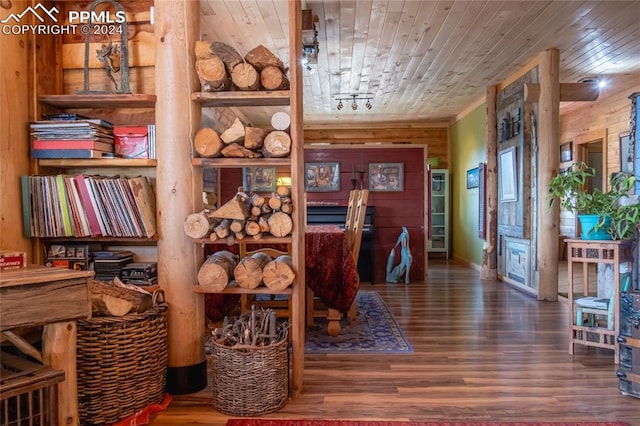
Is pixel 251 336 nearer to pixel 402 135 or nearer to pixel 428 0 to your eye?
pixel 428 0

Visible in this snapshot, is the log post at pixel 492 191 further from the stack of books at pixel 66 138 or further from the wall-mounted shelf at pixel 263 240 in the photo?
the stack of books at pixel 66 138

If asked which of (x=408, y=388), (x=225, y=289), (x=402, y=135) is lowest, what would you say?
(x=408, y=388)

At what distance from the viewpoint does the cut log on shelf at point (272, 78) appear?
2.20m

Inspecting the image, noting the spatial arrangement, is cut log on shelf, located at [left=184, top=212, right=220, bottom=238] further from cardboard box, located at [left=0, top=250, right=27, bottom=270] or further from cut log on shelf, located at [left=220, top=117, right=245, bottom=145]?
cardboard box, located at [left=0, top=250, right=27, bottom=270]

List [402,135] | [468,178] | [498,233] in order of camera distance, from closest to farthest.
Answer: [498,233], [468,178], [402,135]

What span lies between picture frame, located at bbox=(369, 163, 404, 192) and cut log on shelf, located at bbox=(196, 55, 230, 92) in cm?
418

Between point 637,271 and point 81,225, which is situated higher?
point 81,225

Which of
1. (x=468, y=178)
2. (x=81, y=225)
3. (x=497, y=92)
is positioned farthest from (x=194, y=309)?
(x=468, y=178)

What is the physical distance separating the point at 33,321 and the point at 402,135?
25.3ft

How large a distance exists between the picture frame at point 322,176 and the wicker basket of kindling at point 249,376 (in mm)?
4361

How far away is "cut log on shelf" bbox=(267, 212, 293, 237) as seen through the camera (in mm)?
2189

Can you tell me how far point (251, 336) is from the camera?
212cm

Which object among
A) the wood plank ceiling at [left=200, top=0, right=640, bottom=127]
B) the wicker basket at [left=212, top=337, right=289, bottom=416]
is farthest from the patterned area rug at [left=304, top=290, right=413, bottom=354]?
the wood plank ceiling at [left=200, top=0, right=640, bottom=127]

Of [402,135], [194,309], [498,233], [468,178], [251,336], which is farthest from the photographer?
Answer: [402,135]
